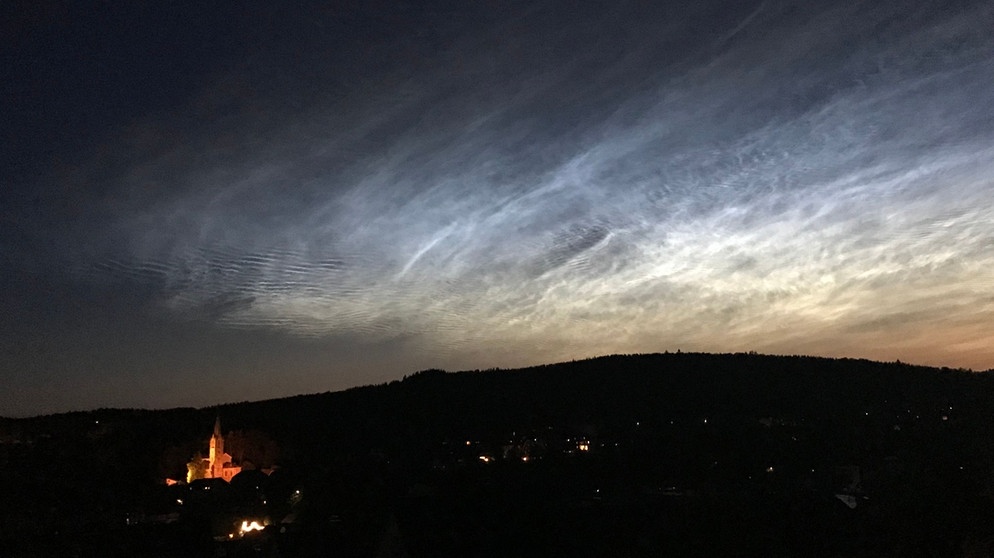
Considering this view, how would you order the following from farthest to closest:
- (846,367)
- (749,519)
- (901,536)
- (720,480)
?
(846,367)
(720,480)
(749,519)
(901,536)

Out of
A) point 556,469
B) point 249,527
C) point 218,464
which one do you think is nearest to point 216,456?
point 218,464

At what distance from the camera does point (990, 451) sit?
78.8 feet

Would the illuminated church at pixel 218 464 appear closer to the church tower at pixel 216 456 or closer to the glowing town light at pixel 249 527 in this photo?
the church tower at pixel 216 456

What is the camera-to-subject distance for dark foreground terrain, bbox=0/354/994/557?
27.9 meters

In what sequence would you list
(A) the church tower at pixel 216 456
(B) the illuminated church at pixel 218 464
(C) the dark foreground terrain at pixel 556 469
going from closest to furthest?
(C) the dark foreground terrain at pixel 556 469
(B) the illuminated church at pixel 218 464
(A) the church tower at pixel 216 456

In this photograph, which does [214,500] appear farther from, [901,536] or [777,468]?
[901,536]

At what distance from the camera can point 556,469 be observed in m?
54.8

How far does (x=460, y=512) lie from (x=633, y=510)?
28.9 ft

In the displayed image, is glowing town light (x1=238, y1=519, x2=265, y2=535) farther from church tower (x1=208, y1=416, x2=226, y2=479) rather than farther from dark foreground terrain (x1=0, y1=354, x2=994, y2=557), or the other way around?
church tower (x1=208, y1=416, x2=226, y2=479)

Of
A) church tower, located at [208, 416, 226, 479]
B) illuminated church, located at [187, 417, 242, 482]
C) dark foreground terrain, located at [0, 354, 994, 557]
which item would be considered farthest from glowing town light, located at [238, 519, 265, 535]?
church tower, located at [208, 416, 226, 479]

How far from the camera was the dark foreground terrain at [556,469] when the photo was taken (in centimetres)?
2788

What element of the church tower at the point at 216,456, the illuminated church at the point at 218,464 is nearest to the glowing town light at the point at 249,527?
the illuminated church at the point at 218,464

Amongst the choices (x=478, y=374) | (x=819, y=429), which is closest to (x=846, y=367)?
(x=819, y=429)

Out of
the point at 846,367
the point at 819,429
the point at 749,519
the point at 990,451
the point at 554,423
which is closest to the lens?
the point at 990,451
